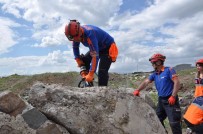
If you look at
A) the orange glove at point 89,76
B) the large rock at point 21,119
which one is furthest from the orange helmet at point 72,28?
the large rock at point 21,119

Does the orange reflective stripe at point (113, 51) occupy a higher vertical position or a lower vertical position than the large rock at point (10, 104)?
higher

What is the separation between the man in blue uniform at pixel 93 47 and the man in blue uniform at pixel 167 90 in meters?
0.76

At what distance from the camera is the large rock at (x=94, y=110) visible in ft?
17.6

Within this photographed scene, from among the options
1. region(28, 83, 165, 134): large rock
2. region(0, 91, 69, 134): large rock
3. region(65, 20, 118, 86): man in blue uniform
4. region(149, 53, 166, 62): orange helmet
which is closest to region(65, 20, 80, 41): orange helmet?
region(65, 20, 118, 86): man in blue uniform

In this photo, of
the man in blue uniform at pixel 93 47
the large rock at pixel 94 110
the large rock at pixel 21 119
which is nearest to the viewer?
the large rock at pixel 21 119

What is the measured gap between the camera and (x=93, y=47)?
22.2 feet

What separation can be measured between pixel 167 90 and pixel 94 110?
84.9 inches

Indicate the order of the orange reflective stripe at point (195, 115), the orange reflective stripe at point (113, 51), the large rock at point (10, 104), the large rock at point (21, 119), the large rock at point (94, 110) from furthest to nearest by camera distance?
the orange reflective stripe at point (113, 51), the orange reflective stripe at point (195, 115), the large rock at point (94, 110), the large rock at point (10, 104), the large rock at point (21, 119)

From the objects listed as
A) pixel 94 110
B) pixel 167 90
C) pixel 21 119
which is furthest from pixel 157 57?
pixel 21 119

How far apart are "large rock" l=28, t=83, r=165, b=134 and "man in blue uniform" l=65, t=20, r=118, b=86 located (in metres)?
0.94

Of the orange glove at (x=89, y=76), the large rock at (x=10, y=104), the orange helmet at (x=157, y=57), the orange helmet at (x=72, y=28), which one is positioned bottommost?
the large rock at (x=10, y=104)

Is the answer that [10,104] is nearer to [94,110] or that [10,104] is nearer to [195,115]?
[94,110]

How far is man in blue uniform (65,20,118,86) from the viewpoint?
22.2 feet

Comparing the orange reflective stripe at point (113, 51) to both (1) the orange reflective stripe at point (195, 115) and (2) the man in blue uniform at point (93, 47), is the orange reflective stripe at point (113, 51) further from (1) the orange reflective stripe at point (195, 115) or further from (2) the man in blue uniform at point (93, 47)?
(1) the orange reflective stripe at point (195, 115)
